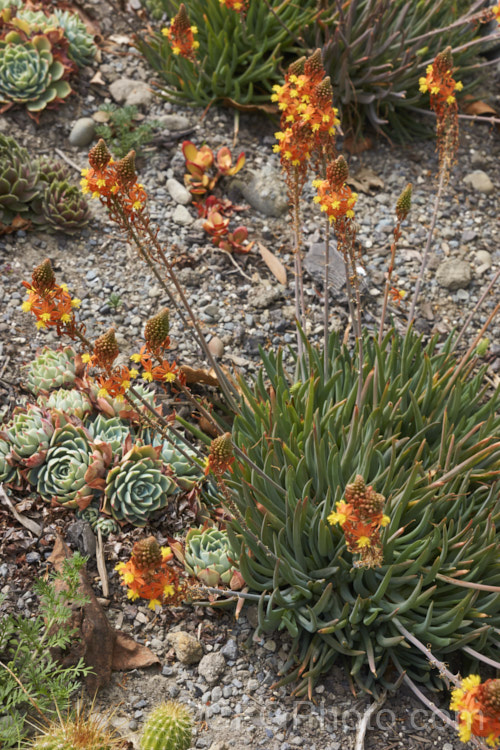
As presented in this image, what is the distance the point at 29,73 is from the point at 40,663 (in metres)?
3.55

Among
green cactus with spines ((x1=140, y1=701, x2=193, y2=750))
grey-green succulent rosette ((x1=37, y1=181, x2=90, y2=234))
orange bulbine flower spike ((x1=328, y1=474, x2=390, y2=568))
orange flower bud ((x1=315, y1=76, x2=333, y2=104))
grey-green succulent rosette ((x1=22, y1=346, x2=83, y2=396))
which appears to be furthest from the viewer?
grey-green succulent rosette ((x1=37, y1=181, x2=90, y2=234))

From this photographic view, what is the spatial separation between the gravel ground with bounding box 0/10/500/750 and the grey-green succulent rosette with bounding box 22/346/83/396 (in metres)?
0.13

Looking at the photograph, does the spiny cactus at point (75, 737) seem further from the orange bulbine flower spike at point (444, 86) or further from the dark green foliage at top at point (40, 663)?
the orange bulbine flower spike at point (444, 86)

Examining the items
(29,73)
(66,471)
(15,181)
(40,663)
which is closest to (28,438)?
(66,471)

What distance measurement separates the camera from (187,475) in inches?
128

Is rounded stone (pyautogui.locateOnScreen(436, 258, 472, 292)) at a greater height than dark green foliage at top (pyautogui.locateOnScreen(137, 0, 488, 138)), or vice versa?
dark green foliage at top (pyautogui.locateOnScreen(137, 0, 488, 138))

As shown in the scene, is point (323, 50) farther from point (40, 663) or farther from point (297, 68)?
point (40, 663)

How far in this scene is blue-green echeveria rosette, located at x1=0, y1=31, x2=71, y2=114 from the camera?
443 cm

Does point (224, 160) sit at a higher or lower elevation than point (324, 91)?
lower

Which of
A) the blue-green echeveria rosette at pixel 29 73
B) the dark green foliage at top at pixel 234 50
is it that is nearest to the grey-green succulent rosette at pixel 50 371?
the blue-green echeveria rosette at pixel 29 73

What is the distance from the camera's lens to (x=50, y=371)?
339 centimetres

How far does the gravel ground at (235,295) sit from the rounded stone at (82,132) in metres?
0.06

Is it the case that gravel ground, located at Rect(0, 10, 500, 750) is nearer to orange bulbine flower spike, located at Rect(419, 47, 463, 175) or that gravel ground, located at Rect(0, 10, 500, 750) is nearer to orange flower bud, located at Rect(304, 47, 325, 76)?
orange bulbine flower spike, located at Rect(419, 47, 463, 175)

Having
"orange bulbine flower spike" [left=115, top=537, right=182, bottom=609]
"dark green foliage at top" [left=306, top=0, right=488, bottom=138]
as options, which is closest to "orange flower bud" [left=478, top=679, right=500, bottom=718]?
"orange bulbine flower spike" [left=115, top=537, right=182, bottom=609]
